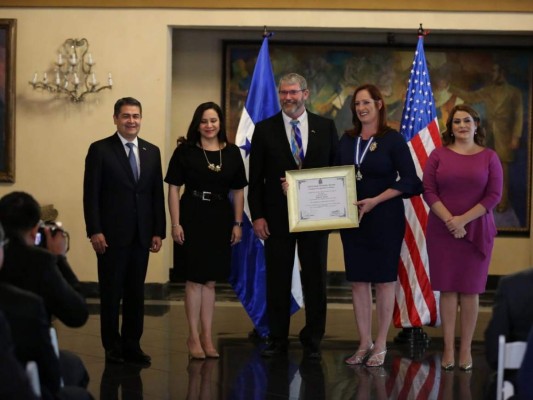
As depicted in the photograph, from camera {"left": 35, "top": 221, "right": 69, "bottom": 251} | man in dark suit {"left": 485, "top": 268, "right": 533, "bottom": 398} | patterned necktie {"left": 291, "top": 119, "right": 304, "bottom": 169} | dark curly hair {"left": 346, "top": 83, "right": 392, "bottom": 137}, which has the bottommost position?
man in dark suit {"left": 485, "top": 268, "right": 533, "bottom": 398}

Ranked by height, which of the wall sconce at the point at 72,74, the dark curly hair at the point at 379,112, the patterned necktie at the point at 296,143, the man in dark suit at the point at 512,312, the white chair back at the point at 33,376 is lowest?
the white chair back at the point at 33,376

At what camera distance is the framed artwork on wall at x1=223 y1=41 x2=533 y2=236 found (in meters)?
11.4

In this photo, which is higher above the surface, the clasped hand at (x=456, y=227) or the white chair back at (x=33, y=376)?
the clasped hand at (x=456, y=227)

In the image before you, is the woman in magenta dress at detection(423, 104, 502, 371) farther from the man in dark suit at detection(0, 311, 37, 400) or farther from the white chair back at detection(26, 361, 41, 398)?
the man in dark suit at detection(0, 311, 37, 400)

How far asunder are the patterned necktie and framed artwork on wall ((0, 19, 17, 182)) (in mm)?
4250

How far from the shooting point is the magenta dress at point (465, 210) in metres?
6.44

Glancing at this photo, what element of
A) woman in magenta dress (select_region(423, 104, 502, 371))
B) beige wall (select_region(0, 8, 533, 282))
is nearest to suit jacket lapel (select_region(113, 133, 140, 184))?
woman in magenta dress (select_region(423, 104, 502, 371))

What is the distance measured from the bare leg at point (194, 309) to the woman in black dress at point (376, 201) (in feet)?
3.29

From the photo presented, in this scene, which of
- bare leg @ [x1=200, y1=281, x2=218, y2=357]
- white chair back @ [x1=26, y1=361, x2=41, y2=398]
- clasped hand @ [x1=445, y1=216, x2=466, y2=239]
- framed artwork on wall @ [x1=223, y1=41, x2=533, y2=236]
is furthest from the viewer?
framed artwork on wall @ [x1=223, y1=41, x2=533, y2=236]

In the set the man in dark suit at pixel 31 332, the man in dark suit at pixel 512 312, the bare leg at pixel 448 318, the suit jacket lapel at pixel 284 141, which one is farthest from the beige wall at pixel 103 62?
the man in dark suit at pixel 512 312

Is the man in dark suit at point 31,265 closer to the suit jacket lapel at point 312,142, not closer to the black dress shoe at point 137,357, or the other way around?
the black dress shoe at point 137,357

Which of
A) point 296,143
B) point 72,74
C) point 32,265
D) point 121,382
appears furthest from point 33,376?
point 72,74

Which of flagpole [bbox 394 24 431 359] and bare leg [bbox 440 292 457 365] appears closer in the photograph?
bare leg [bbox 440 292 457 365]

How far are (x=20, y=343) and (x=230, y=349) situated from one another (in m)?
3.88
